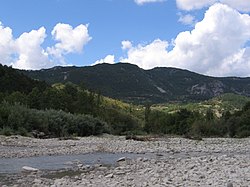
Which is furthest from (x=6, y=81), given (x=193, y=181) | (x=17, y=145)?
(x=193, y=181)

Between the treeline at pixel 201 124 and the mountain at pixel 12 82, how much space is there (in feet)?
83.3

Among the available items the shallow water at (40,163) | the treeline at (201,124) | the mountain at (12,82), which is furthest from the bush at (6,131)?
the mountain at (12,82)

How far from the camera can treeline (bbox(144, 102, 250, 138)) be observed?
67125mm

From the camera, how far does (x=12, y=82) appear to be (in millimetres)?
88250

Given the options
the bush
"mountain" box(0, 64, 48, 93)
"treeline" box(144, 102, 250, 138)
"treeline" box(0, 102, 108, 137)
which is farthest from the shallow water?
"mountain" box(0, 64, 48, 93)

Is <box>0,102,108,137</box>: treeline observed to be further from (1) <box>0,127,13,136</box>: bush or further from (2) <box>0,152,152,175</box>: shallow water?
(2) <box>0,152,152,175</box>: shallow water

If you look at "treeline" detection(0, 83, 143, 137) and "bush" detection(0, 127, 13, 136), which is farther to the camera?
"treeline" detection(0, 83, 143, 137)

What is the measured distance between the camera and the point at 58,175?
1770cm

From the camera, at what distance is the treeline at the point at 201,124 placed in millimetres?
67125

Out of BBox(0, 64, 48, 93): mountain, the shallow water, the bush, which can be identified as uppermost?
BBox(0, 64, 48, 93): mountain

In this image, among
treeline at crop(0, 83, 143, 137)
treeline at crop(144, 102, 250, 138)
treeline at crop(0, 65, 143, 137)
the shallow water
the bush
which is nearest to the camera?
the shallow water

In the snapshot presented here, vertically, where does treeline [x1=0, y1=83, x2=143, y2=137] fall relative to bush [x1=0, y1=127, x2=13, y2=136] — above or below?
above

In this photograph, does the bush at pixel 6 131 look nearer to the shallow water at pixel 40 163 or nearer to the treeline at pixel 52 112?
the treeline at pixel 52 112

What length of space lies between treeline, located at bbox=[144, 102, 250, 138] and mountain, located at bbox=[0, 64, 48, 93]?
25.4 meters
